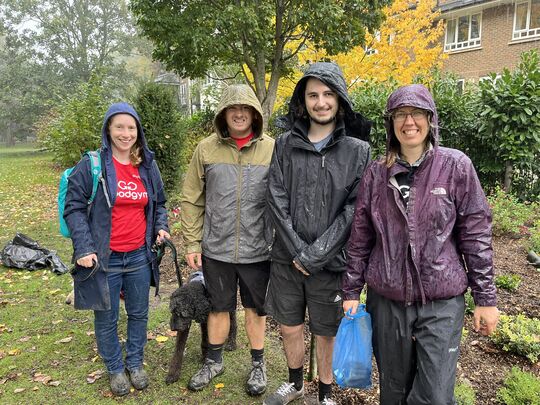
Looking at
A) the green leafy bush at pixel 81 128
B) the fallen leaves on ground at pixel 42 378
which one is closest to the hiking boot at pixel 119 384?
the fallen leaves on ground at pixel 42 378

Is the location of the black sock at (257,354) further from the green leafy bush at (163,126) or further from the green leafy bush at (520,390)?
Answer: the green leafy bush at (163,126)

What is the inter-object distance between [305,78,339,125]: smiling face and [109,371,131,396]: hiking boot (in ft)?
7.80

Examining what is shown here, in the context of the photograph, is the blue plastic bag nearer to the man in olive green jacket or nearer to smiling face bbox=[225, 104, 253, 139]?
the man in olive green jacket

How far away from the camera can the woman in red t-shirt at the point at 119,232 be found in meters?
2.80

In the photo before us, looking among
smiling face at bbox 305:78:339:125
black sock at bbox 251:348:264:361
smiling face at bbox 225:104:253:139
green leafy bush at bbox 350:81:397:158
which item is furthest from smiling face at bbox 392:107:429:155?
green leafy bush at bbox 350:81:397:158

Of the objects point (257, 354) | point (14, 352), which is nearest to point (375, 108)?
point (257, 354)

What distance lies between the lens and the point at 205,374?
323cm

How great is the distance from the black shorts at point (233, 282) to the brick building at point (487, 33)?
18.9 m

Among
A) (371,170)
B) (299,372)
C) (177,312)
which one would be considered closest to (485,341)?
(299,372)

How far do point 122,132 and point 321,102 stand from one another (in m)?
1.37

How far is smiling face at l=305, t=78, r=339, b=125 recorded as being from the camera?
253 cm

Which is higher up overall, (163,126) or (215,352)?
(163,126)

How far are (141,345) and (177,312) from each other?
471 mm

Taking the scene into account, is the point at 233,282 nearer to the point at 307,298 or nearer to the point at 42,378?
the point at 307,298
